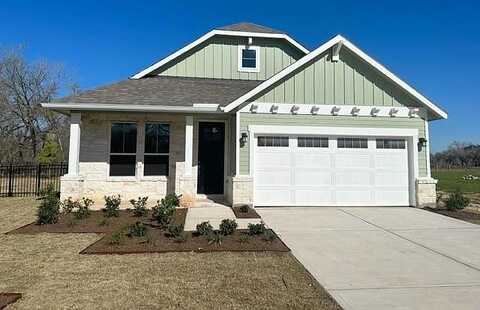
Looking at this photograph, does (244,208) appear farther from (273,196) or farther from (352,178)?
(352,178)

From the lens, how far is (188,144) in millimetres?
10875

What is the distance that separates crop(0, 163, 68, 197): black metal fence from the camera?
47.3 ft

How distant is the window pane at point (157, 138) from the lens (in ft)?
39.0

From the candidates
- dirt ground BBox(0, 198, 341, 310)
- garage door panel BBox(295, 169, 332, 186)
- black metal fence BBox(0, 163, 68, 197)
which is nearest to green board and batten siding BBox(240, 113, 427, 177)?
garage door panel BBox(295, 169, 332, 186)

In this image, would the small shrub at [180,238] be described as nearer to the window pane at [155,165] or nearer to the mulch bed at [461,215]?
the window pane at [155,165]

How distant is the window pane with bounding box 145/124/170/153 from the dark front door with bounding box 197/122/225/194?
1.19 meters

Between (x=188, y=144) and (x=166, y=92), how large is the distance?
263 centimetres

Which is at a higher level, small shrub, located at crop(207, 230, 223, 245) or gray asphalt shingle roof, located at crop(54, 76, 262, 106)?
gray asphalt shingle roof, located at crop(54, 76, 262, 106)

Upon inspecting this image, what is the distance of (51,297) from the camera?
4.05 meters

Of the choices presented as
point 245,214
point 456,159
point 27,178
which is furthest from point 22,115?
point 456,159

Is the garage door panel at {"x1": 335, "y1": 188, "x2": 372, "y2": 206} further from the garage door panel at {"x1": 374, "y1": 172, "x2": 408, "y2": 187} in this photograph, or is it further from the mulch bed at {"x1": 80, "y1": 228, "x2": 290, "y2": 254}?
the mulch bed at {"x1": 80, "y1": 228, "x2": 290, "y2": 254}

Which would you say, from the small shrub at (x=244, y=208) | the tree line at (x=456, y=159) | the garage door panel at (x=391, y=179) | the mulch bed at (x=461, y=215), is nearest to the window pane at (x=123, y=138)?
the small shrub at (x=244, y=208)

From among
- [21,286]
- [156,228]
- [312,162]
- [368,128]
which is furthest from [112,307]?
[368,128]

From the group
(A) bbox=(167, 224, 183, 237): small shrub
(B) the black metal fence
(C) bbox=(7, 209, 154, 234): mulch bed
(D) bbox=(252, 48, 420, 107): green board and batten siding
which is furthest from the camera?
(B) the black metal fence
